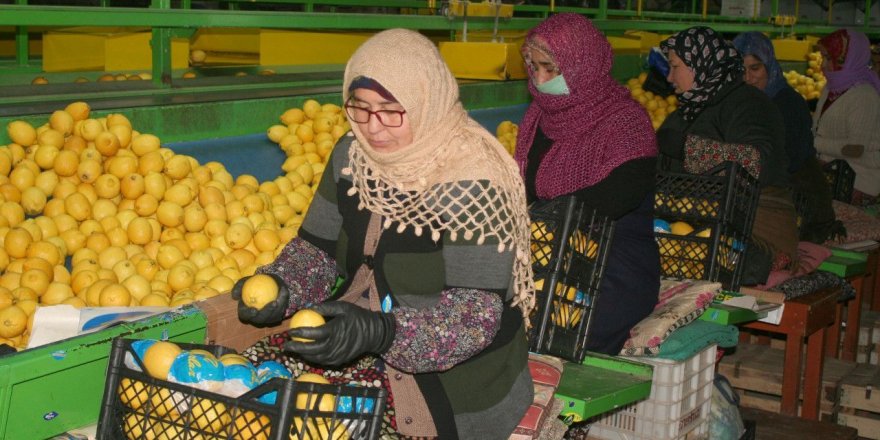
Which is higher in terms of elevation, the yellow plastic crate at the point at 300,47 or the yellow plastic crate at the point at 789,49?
the yellow plastic crate at the point at 789,49

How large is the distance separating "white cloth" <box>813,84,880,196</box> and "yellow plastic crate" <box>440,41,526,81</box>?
7.77 feet

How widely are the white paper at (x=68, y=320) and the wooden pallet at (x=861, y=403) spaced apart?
3454mm

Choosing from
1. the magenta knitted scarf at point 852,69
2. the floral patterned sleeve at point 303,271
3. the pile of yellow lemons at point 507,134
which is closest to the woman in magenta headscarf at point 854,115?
the magenta knitted scarf at point 852,69

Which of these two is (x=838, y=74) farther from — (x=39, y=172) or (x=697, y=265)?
(x=39, y=172)

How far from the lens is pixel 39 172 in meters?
3.42

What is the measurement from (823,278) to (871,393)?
1.86 feet

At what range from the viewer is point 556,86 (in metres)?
3.51

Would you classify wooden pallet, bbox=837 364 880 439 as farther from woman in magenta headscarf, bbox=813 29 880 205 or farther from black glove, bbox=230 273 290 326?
black glove, bbox=230 273 290 326

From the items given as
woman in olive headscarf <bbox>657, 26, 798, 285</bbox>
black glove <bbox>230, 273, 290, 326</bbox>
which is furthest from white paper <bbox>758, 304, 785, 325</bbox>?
black glove <bbox>230, 273, 290, 326</bbox>

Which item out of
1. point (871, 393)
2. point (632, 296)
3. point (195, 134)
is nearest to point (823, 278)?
point (871, 393)

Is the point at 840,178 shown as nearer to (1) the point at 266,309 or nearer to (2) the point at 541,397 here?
(2) the point at 541,397

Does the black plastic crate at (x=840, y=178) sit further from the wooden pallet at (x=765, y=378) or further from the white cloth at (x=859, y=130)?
the wooden pallet at (x=765, y=378)

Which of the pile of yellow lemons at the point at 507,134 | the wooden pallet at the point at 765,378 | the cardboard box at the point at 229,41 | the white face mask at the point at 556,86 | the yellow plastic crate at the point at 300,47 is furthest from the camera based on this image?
the cardboard box at the point at 229,41

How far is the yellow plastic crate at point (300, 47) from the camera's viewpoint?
6242mm
